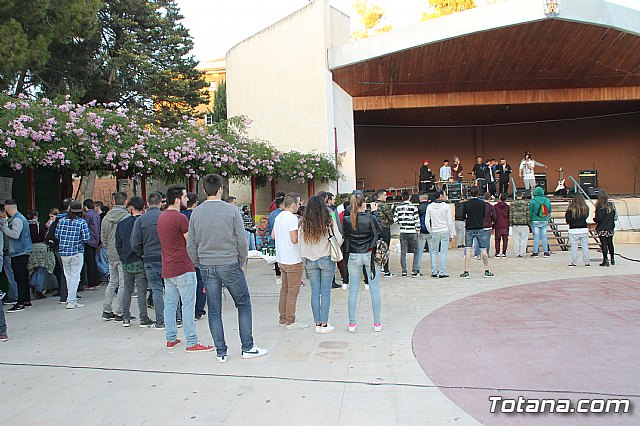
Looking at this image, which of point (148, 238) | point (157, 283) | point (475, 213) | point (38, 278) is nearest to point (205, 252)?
point (148, 238)

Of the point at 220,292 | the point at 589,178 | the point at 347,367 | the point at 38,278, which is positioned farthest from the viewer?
the point at 589,178

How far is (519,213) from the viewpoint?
1287cm

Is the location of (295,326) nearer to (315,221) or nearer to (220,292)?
(315,221)

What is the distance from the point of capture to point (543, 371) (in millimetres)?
4551

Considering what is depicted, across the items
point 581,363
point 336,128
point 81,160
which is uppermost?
point 336,128

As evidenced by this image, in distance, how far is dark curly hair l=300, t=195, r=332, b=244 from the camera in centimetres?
592

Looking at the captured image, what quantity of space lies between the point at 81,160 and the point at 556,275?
948 centimetres

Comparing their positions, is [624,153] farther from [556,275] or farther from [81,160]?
[81,160]

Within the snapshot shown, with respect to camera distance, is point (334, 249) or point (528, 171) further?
point (528, 171)

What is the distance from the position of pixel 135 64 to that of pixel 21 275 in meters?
16.1

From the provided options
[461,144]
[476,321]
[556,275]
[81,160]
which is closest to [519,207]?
[556,275]

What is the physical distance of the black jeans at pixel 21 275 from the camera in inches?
310

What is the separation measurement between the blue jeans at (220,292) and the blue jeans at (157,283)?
4.72 feet

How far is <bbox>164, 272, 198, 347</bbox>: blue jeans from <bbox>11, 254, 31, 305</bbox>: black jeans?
3.72 m
